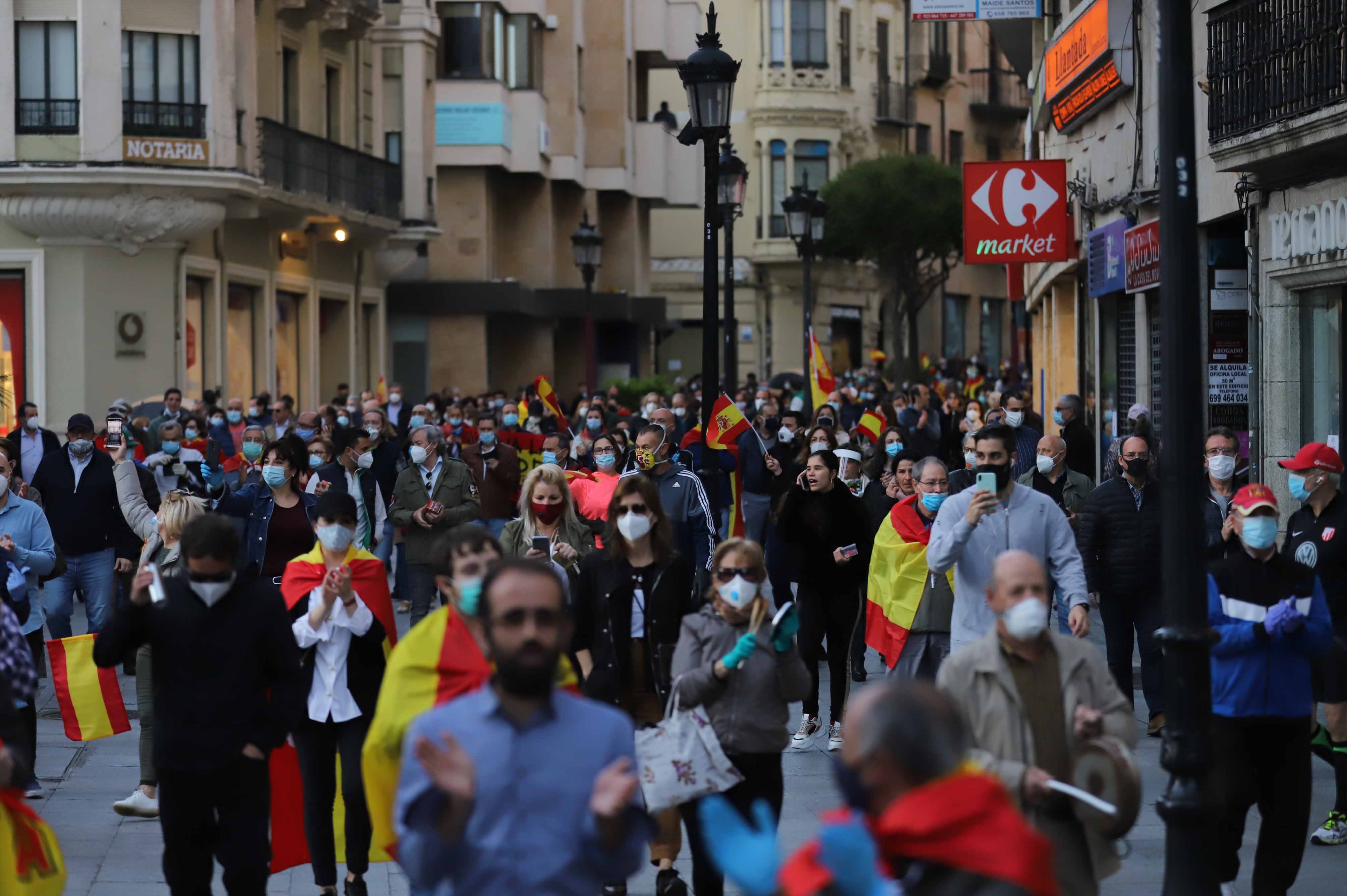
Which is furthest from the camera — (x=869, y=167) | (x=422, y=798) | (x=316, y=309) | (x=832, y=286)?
(x=832, y=286)

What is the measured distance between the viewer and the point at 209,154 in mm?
28453

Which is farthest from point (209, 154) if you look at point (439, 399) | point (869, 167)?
point (869, 167)

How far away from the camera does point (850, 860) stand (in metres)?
3.62

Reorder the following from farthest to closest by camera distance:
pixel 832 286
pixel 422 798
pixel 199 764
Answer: pixel 832 286
pixel 199 764
pixel 422 798

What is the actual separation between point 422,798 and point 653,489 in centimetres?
369

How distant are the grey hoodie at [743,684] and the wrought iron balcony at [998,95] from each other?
63.1 m

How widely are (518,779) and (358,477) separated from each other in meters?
11.1

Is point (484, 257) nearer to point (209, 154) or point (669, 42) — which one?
point (669, 42)

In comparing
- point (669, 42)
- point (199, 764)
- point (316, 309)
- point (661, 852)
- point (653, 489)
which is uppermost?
point (669, 42)

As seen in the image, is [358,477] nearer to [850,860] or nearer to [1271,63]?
[1271,63]

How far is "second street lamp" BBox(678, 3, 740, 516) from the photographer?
14250 millimetres

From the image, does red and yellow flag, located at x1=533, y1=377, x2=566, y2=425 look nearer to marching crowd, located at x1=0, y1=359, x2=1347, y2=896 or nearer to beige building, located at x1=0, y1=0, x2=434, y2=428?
marching crowd, located at x1=0, y1=359, x2=1347, y2=896

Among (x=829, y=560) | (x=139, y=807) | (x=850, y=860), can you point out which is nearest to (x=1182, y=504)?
(x=850, y=860)

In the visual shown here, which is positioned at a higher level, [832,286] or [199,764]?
[832,286]
